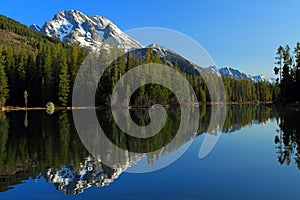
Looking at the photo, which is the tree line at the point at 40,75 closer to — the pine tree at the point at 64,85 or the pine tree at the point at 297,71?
the pine tree at the point at 64,85

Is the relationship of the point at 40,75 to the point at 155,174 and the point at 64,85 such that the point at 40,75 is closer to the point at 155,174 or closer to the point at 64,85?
the point at 64,85

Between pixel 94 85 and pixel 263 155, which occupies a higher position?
pixel 94 85

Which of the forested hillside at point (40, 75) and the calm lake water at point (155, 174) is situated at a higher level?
the forested hillside at point (40, 75)

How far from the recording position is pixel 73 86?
85500 mm

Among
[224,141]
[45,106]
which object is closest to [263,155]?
[224,141]

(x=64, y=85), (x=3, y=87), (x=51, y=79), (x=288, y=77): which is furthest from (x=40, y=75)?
(x=288, y=77)

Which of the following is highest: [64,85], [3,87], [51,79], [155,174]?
[51,79]

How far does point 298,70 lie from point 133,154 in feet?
190

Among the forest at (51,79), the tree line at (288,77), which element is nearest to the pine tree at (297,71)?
the tree line at (288,77)

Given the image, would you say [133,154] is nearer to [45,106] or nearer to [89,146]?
[89,146]

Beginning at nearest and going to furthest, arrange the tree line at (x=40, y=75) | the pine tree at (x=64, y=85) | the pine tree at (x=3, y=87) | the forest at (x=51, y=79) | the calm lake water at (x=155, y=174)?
1. the calm lake water at (x=155, y=174)
2. the pine tree at (x=3, y=87)
3. the pine tree at (x=64, y=85)
4. the tree line at (x=40, y=75)
5. the forest at (x=51, y=79)

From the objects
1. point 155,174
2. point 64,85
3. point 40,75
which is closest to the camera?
point 155,174

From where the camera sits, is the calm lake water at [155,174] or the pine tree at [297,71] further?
the pine tree at [297,71]

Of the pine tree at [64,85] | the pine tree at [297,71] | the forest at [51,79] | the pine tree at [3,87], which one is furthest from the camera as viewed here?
the forest at [51,79]
